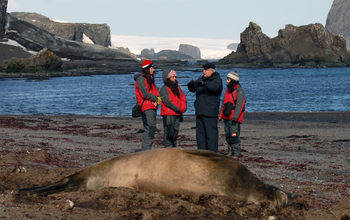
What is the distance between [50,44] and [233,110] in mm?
118171

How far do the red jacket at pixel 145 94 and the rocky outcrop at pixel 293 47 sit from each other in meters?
123

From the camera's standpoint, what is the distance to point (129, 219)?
376 centimetres

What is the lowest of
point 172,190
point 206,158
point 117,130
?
point 117,130

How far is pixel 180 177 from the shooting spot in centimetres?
445

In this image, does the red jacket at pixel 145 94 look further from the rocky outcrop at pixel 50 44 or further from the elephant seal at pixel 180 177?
the rocky outcrop at pixel 50 44

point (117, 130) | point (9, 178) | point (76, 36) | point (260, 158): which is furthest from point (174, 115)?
point (76, 36)

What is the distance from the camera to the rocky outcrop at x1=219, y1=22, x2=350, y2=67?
123m

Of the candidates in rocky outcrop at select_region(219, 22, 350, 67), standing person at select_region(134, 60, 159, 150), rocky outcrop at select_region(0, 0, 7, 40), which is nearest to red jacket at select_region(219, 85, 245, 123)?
standing person at select_region(134, 60, 159, 150)

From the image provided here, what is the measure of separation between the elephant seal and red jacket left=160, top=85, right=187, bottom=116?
233cm

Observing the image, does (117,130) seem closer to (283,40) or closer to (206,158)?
(206,158)

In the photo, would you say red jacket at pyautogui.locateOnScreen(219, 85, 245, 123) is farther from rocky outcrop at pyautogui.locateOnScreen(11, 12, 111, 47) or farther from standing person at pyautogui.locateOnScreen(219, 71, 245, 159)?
rocky outcrop at pyautogui.locateOnScreen(11, 12, 111, 47)

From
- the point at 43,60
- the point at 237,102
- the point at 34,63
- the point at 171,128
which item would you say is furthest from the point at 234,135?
the point at 43,60

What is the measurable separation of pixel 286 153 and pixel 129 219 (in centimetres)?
573

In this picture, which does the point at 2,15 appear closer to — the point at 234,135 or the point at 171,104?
the point at 171,104
